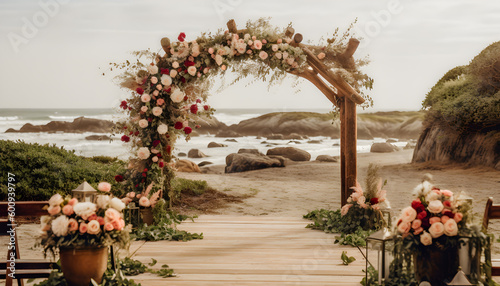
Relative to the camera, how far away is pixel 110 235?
11.4 ft

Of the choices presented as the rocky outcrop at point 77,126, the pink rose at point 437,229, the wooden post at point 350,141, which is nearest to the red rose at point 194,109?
the wooden post at point 350,141

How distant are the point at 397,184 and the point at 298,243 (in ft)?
27.5

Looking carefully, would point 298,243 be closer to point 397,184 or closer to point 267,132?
point 397,184

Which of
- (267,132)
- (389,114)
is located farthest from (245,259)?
(389,114)

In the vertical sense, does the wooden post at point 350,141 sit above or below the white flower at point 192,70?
below

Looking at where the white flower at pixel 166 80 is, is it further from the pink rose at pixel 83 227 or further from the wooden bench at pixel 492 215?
the wooden bench at pixel 492 215

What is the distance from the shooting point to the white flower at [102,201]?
3469mm

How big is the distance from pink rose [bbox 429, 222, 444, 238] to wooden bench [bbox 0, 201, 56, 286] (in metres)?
2.68

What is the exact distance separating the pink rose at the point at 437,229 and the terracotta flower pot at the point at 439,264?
111 millimetres

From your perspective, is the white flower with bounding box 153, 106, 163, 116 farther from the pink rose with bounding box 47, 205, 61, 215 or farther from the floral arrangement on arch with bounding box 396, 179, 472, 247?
the floral arrangement on arch with bounding box 396, 179, 472, 247

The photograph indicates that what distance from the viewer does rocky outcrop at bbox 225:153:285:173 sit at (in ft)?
53.1

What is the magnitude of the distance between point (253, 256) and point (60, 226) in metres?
2.22

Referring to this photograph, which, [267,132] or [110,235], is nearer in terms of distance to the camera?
[110,235]

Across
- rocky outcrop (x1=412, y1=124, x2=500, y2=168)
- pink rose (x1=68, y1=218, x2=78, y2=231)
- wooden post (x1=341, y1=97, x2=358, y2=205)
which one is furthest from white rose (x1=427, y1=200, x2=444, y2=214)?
rocky outcrop (x1=412, y1=124, x2=500, y2=168)
